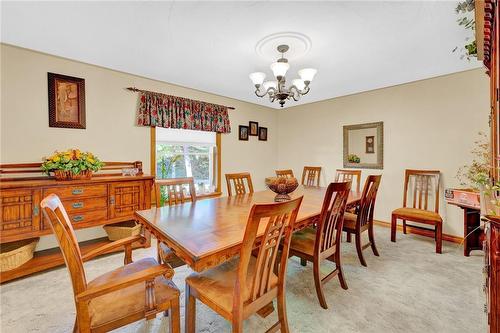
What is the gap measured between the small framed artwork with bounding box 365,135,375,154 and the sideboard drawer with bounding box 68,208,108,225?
423 centimetres

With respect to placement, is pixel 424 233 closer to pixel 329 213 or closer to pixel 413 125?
pixel 413 125

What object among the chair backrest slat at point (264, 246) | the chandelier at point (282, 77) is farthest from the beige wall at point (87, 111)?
the chair backrest slat at point (264, 246)

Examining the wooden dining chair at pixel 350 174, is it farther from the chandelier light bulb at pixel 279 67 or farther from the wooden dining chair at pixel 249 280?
the wooden dining chair at pixel 249 280

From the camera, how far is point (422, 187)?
3412 mm

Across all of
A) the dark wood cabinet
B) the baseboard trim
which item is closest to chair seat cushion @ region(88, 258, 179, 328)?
the dark wood cabinet

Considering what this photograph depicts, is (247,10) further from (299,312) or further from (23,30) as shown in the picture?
(299,312)

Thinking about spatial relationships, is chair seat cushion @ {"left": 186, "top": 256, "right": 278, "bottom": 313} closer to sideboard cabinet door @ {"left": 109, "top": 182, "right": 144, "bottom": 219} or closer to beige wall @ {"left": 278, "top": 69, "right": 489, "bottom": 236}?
sideboard cabinet door @ {"left": 109, "top": 182, "right": 144, "bottom": 219}

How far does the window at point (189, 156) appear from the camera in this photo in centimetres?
366

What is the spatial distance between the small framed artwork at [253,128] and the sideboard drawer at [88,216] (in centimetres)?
311

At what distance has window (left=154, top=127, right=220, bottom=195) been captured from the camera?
12.0 feet

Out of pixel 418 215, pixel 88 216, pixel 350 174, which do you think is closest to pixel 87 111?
pixel 88 216

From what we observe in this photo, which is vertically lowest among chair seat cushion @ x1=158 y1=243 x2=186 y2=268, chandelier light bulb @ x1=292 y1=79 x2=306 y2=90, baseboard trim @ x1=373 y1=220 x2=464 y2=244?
baseboard trim @ x1=373 y1=220 x2=464 y2=244

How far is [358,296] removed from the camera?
1970 mm

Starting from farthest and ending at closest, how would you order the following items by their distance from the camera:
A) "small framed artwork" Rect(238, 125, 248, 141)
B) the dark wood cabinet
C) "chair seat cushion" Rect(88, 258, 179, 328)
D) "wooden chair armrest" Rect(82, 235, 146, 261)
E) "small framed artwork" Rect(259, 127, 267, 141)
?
1. "small framed artwork" Rect(259, 127, 267, 141)
2. "small framed artwork" Rect(238, 125, 248, 141)
3. "wooden chair armrest" Rect(82, 235, 146, 261)
4. "chair seat cushion" Rect(88, 258, 179, 328)
5. the dark wood cabinet
